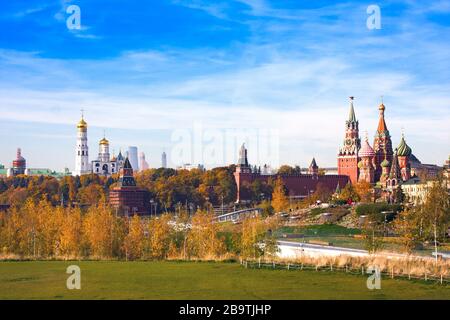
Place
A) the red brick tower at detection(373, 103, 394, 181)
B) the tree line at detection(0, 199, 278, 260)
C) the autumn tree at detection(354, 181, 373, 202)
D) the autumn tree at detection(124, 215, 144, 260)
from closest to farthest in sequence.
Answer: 1. the tree line at detection(0, 199, 278, 260)
2. the autumn tree at detection(124, 215, 144, 260)
3. the autumn tree at detection(354, 181, 373, 202)
4. the red brick tower at detection(373, 103, 394, 181)

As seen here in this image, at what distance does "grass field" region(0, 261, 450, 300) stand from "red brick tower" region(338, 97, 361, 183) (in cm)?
6133

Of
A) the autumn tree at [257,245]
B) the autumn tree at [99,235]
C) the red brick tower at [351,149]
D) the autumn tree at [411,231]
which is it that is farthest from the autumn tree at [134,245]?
the red brick tower at [351,149]

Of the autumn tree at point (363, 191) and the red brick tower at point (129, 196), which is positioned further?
the red brick tower at point (129, 196)

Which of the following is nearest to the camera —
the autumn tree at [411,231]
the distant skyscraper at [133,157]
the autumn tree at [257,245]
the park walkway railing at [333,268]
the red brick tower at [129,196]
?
the park walkway railing at [333,268]

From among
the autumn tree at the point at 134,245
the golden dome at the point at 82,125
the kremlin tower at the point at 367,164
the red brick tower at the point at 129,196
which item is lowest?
the autumn tree at the point at 134,245

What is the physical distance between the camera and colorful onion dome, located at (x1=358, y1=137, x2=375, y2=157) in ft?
263

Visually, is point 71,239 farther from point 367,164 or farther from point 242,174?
point 367,164

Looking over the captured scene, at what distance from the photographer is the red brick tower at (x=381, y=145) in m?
80.4

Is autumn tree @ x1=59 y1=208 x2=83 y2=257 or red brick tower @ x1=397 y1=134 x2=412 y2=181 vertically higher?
red brick tower @ x1=397 y1=134 x2=412 y2=181

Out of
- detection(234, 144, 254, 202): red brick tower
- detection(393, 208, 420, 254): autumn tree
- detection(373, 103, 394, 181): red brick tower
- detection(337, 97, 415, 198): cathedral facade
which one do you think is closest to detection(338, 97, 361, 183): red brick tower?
detection(337, 97, 415, 198): cathedral facade

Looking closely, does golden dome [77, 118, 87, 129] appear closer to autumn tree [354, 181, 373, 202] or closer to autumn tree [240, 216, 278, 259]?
autumn tree [354, 181, 373, 202]

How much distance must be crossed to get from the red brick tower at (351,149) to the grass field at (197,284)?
6133 cm

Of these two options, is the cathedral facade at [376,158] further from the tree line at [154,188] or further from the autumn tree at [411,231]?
the autumn tree at [411,231]
